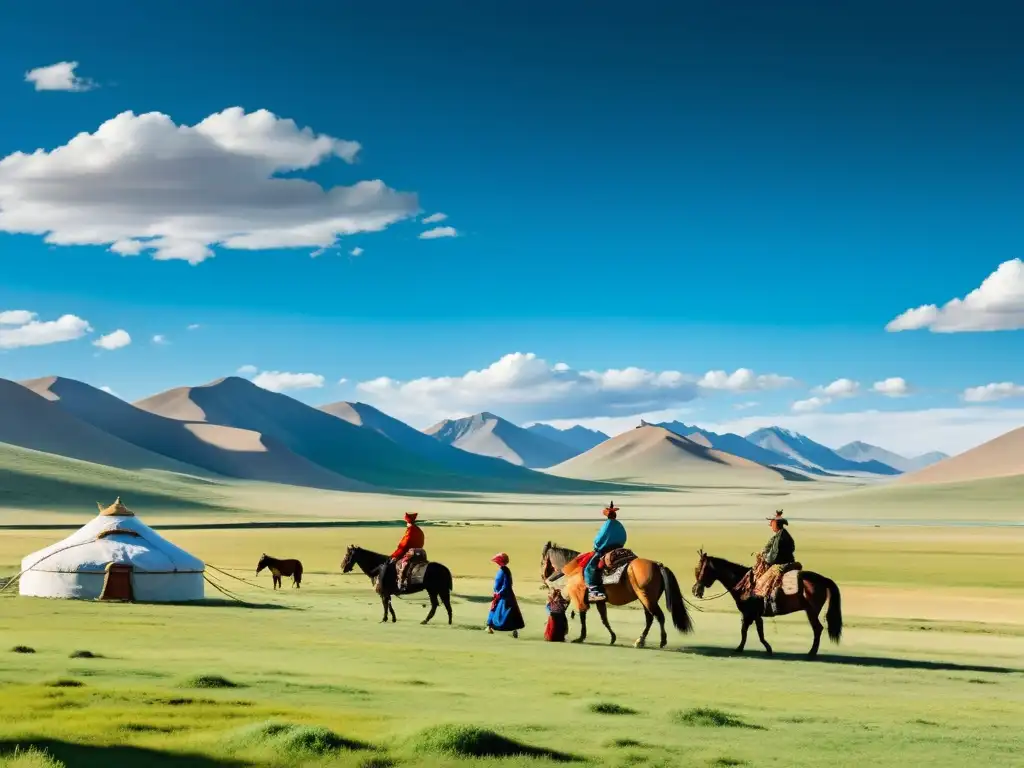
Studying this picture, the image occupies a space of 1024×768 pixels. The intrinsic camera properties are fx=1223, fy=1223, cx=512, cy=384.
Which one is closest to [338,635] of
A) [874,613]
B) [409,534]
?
[409,534]

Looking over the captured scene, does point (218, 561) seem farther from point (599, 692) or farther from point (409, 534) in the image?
point (599, 692)

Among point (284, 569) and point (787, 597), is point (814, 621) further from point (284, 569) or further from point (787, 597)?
point (284, 569)

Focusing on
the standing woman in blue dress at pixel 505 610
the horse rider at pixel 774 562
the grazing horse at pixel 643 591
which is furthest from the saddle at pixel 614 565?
the horse rider at pixel 774 562

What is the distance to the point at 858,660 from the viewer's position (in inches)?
856

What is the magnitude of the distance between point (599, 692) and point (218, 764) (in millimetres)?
6970

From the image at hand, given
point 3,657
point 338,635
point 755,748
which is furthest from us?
point 338,635

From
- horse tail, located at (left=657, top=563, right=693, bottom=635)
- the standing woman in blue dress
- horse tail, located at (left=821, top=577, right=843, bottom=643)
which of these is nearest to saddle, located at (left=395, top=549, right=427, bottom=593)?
the standing woman in blue dress

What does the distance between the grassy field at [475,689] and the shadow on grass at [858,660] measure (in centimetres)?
9

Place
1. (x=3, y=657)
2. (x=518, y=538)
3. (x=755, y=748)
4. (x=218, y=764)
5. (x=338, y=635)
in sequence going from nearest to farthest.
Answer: (x=218, y=764) → (x=755, y=748) → (x=3, y=657) → (x=338, y=635) → (x=518, y=538)

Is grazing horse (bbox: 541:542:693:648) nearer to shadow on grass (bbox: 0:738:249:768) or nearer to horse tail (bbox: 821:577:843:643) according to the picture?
horse tail (bbox: 821:577:843:643)

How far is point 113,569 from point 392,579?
308 inches

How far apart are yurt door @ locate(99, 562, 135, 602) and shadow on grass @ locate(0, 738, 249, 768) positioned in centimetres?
1987

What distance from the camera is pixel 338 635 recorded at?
23.9 meters

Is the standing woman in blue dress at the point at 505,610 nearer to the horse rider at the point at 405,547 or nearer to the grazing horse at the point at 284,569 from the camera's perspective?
the horse rider at the point at 405,547
